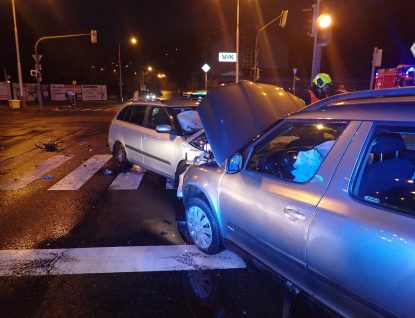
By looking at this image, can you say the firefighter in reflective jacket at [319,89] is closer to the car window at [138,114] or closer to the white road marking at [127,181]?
the car window at [138,114]

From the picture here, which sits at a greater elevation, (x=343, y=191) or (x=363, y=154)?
(x=363, y=154)

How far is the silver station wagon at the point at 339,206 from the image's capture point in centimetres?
188

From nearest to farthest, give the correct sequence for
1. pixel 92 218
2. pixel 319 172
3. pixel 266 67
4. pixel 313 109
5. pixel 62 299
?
pixel 319 172
pixel 313 109
pixel 62 299
pixel 92 218
pixel 266 67

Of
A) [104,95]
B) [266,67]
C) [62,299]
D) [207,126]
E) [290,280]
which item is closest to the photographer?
[290,280]

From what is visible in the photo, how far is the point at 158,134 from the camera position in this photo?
6.21 metres

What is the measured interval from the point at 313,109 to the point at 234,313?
1.87 meters

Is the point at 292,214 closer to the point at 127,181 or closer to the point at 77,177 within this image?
the point at 127,181

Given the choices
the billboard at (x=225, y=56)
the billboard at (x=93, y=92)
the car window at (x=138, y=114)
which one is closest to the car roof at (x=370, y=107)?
the car window at (x=138, y=114)

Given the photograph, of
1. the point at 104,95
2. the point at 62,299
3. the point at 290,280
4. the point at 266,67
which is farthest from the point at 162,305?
the point at 104,95

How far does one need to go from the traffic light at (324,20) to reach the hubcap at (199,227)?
7096mm

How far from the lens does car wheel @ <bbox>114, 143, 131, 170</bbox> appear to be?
302 inches

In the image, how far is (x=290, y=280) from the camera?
2535 millimetres

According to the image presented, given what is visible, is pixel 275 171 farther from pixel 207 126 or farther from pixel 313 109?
pixel 207 126

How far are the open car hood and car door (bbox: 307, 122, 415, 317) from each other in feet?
5.12
